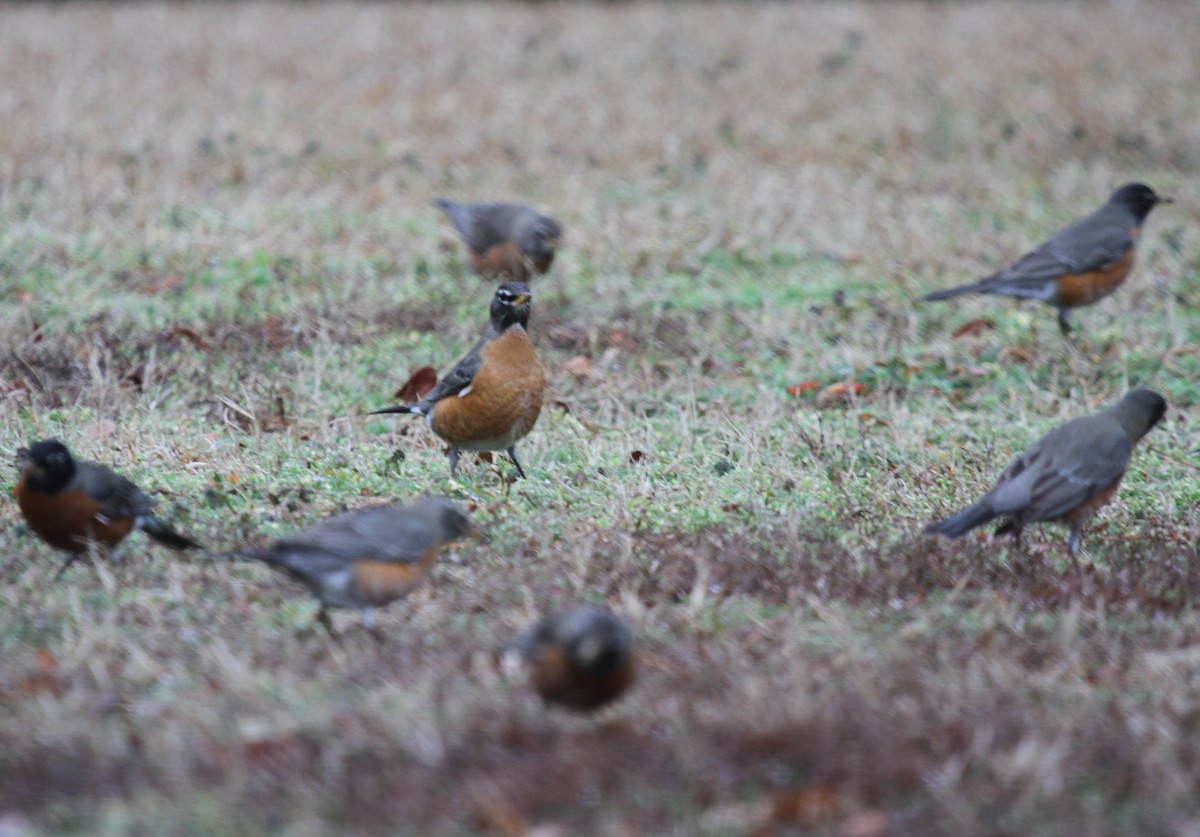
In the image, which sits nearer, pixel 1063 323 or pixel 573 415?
pixel 573 415

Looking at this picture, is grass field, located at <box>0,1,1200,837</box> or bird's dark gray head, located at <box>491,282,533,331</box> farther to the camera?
bird's dark gray head, located at <box>491,282,533,331</box>

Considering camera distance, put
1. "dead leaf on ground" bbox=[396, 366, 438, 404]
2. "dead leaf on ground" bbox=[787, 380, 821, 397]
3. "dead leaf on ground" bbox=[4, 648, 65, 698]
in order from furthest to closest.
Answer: "dead leaf on ground" bbox=[787, 380, 821, 397], "dead leaf on ground" bbox=[396, 366, 438, 404], "dead leaf on ground" bbox=[4, 648, 65, 698]

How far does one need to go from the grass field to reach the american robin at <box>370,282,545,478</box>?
6.9 inches

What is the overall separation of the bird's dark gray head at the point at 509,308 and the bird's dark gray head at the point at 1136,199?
16.3 feet

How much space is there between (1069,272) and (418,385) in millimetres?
3847

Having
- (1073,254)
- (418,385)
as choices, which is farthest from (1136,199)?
(418,385)

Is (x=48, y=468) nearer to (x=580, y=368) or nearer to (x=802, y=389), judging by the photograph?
(x=580, y=368)

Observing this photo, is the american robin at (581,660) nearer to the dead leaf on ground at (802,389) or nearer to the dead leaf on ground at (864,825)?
the dead leaf on ground at (864,825)

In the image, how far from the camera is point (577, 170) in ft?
44.1

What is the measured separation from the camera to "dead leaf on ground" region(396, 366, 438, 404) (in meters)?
8.23

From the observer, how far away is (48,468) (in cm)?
543

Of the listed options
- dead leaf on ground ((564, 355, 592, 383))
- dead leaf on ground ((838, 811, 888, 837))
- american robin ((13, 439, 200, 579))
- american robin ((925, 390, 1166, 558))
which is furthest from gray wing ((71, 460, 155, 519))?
dead leaf on ground ((564, 355, 592, 383))

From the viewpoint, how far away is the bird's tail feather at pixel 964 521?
5688mm

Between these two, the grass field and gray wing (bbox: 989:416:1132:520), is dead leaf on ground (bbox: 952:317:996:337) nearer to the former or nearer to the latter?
the grass field
